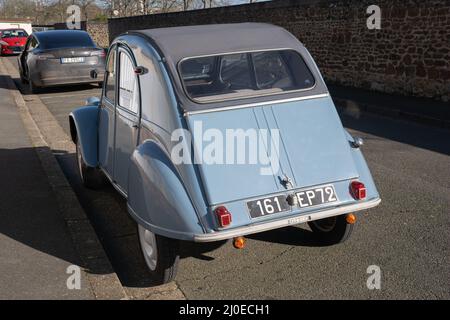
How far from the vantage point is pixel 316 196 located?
363cm

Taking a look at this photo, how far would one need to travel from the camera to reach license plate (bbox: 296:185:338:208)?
3586 mm

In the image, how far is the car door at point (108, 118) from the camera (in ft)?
15.9

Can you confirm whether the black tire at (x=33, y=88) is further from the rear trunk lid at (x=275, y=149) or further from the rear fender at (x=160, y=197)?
the rear trunk lid at (x=275, y=149)

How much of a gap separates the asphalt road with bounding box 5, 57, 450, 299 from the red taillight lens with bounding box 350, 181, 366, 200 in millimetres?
582

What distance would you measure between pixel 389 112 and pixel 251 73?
703 centimetres

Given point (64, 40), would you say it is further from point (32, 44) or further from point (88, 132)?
point (88, 132)

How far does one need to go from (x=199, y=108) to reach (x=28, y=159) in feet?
13.8

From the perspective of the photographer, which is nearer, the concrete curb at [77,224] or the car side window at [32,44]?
the concrete curb at [77,224]

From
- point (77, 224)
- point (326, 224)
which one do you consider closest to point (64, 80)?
point (77, 224)

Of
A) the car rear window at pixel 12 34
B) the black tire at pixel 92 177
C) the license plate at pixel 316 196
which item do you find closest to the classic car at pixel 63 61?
the black tire at pixel 92 177

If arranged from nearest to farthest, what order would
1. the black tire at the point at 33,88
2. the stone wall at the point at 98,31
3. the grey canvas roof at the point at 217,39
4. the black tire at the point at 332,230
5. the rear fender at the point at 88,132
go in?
the grey canvas roof at the point at 217,39 → the black tire at the point at 332,230 → the rear fender at the point at 88,132 → the black tire at the point at 33,88 → the stone wall at the point at 98,31

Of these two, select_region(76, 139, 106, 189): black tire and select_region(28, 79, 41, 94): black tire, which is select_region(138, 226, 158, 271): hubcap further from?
select_region(28, 79, 41, 94): black tire
